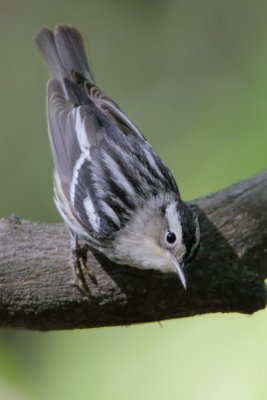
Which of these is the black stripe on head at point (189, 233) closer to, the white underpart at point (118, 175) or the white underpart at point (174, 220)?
the white underpart at point (174, 220)

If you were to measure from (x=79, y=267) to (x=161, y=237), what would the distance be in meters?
0.35

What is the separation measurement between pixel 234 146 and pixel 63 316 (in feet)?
5.10

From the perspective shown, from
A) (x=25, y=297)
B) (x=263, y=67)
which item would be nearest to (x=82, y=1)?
(x=263, y=67)

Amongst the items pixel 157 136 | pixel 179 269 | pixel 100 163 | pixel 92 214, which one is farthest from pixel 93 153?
pixel 157 136

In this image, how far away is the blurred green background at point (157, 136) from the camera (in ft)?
13.8

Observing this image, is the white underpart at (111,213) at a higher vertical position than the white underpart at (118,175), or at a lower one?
lower

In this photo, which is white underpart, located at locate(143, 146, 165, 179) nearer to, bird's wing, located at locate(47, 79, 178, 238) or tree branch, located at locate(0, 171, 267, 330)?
bird's wing, located at locate(47, 79, 178, 238)

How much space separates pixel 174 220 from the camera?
385 cm

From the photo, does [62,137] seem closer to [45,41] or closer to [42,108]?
[45,41]

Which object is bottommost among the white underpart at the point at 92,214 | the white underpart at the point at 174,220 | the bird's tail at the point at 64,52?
the white underpart at the point at 174,220

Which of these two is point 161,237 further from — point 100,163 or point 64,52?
point 64,52

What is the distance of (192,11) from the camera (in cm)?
619

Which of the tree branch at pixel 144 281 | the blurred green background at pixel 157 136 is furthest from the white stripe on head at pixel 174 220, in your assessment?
the blurred green background at pixel 157 136

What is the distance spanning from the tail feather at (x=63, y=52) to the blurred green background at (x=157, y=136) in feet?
2.45
